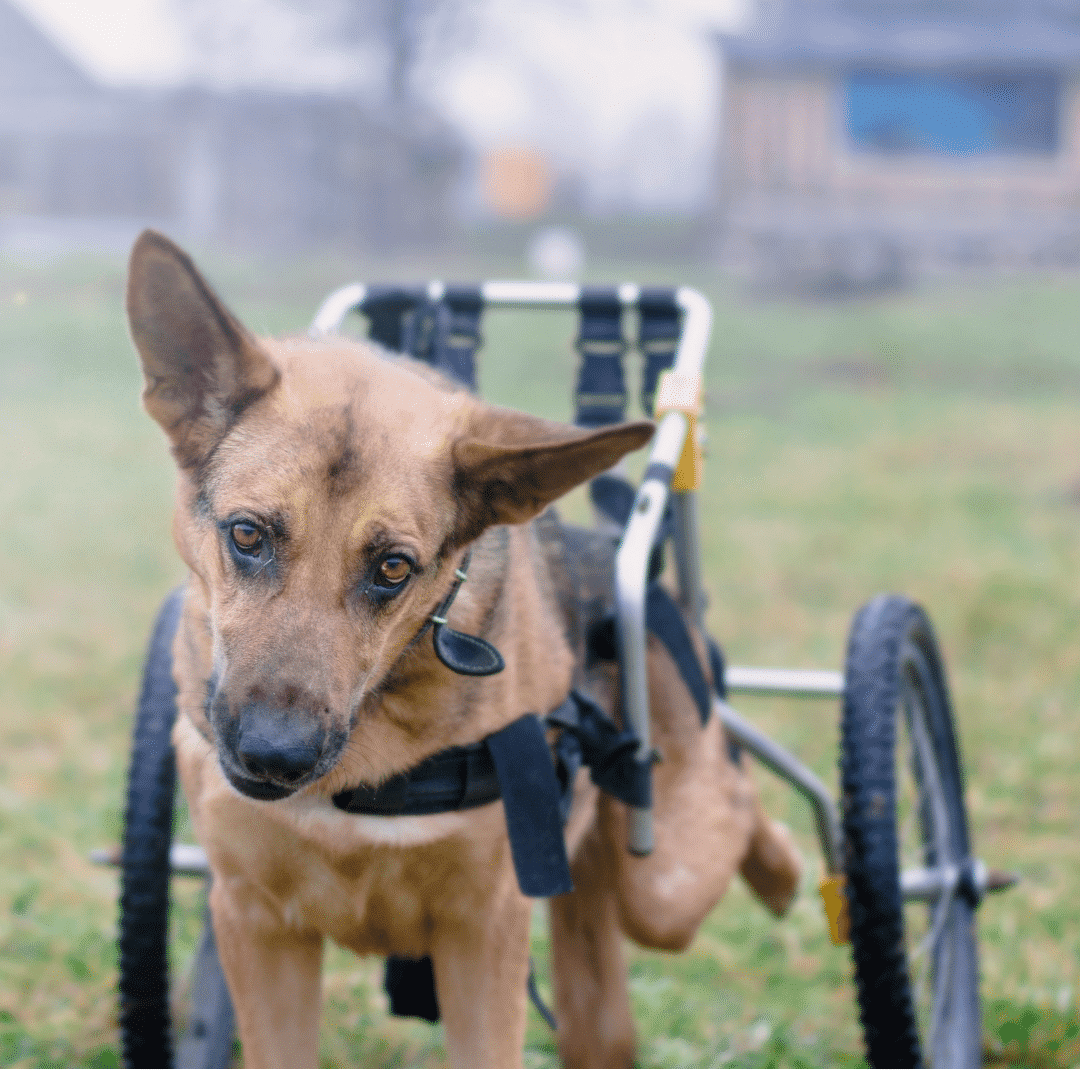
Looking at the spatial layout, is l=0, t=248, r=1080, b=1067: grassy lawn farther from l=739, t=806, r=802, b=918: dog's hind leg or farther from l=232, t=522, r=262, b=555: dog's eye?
l=232, t=522, r=262, b=555: dog's eye

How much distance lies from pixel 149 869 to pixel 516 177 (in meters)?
36.2

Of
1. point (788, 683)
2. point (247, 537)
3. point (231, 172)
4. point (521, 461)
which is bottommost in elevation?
point (788, 683)

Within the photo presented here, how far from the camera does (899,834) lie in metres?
2.56

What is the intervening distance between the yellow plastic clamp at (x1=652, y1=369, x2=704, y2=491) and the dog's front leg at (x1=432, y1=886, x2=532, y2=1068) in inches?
36.8

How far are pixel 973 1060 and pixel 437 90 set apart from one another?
28.3 metres

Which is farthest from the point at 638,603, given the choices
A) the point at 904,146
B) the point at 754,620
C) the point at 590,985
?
the point at 904,146

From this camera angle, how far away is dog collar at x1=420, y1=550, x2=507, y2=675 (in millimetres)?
1881

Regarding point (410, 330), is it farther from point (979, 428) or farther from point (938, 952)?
point (979, 428)

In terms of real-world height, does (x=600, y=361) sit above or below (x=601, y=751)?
above

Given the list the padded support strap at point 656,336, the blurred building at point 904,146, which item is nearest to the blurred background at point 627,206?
the blurred building at point 904,146

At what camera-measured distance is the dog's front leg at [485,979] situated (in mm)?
2059

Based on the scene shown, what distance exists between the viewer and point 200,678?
2006mm

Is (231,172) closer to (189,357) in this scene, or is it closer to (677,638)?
(677,638)

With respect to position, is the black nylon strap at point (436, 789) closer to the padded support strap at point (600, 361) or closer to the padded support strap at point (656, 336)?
the padded support strap at point (600, 361)
